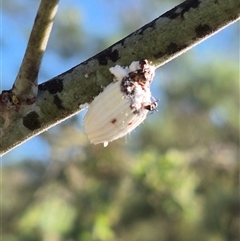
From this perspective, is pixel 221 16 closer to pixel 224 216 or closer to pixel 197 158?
pixel 197 158

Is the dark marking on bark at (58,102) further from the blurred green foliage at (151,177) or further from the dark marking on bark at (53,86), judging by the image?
the blurred green foliage at (151,177)

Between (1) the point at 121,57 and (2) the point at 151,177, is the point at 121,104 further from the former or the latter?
(2) the point at 151,177

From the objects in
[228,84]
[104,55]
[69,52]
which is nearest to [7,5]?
[69,52]

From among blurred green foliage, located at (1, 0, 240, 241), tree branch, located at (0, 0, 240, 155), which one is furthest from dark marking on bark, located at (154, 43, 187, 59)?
blurred green foliage, located at (1, 0, 240, 241)

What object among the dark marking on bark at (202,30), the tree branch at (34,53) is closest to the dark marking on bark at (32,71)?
the tree branch at (34,53)

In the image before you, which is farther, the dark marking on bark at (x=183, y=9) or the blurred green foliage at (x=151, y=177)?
the blurred green foliage at (x=151, y=177)

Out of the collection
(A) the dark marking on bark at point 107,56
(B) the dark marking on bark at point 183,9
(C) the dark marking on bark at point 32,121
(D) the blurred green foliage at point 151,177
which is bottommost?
(B) the dark marking on bark at point 183,9

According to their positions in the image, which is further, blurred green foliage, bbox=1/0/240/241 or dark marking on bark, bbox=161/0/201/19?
blurred green foliage, bbox=1/0/240/241

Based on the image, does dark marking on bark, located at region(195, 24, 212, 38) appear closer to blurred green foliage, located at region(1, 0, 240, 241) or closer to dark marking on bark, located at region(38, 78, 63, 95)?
dark marking on bark, located at region(38, 78, 63, 95)
